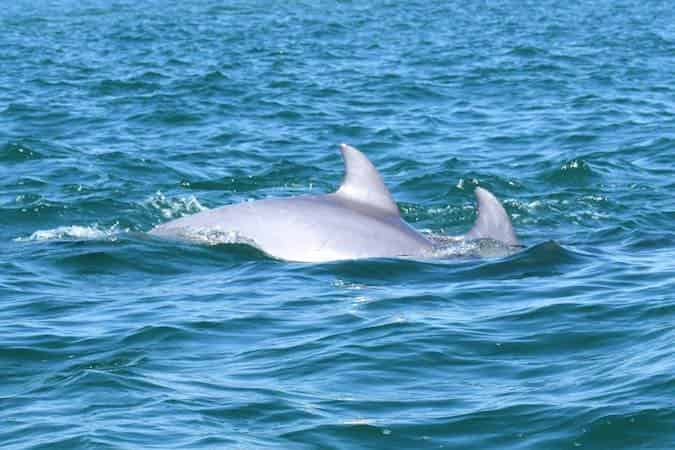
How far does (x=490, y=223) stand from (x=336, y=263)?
2016 mm

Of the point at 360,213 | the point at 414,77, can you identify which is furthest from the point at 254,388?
the point at 414,77

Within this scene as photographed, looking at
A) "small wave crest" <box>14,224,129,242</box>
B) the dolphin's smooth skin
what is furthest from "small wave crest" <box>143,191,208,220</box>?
the dolphin's smooth skin

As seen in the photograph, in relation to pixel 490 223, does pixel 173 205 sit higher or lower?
lower

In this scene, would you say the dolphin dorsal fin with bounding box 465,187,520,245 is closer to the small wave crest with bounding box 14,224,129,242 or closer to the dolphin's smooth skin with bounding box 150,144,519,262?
the dolphin's smooth skin with bounding box 150,144,519,262

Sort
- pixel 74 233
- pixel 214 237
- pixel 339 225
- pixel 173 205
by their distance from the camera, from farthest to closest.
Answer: pixel 173 205, pixel 74 233, pixel 214 237, pixel 339 225

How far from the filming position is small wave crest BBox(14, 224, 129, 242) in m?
15.1

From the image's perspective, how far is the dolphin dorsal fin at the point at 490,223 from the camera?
579 inches

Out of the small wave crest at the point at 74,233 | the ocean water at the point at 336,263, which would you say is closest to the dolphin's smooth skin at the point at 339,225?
the ocean water at the point at 336,263

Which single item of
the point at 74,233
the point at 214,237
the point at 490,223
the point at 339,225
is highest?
the point at 339,225

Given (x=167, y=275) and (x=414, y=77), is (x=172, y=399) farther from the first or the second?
(x=414, y=77)

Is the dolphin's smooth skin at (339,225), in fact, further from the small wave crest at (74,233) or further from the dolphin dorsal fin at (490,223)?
the small wave crest at (74,233)

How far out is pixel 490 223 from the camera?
14.8 meters

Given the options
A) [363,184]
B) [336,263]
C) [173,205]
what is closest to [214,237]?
[336,263]

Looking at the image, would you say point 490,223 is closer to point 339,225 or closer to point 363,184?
point 363,184
